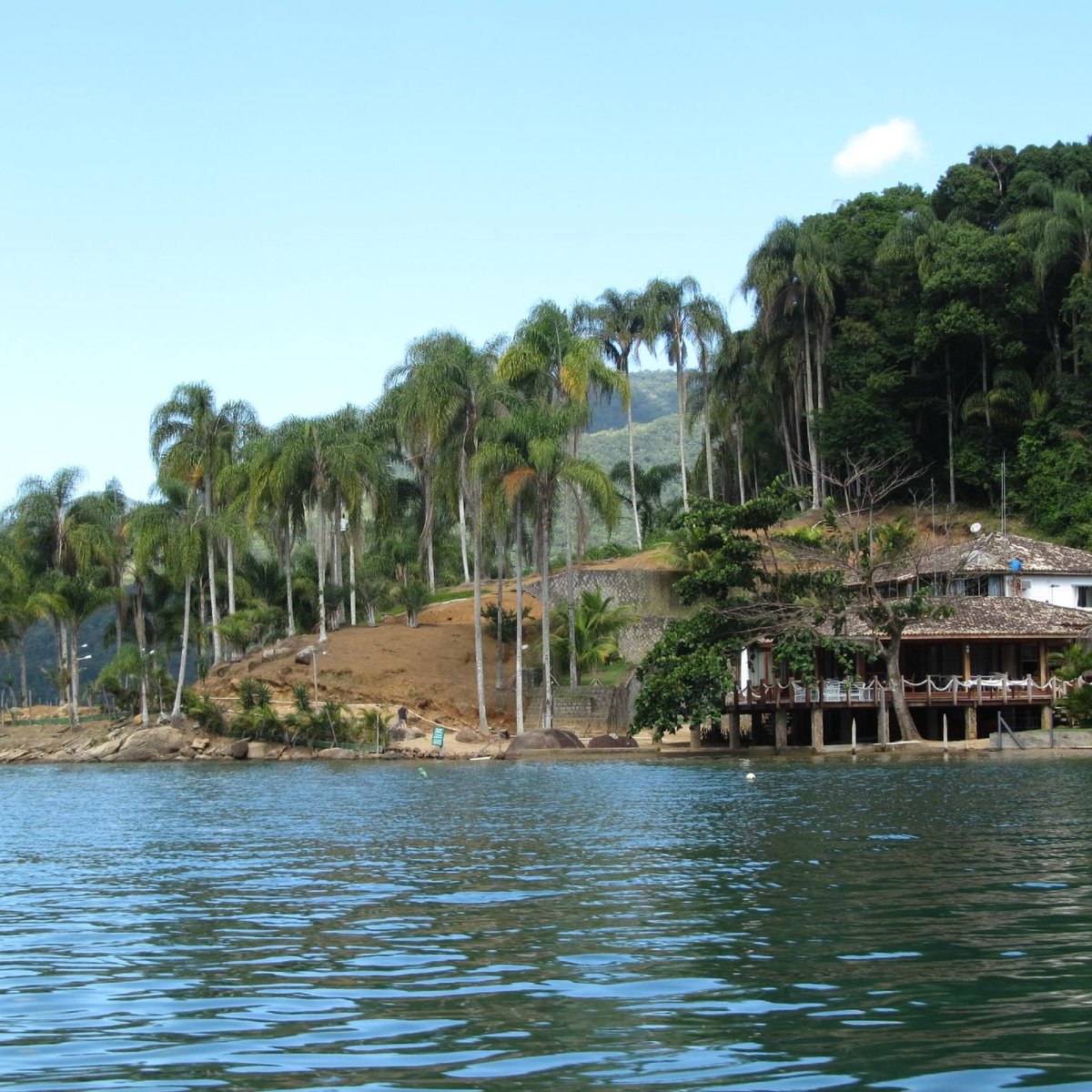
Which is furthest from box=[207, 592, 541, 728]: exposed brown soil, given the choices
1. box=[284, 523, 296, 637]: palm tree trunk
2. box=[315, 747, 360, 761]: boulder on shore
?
box=[315, 747, 360, 761]: boulder on shore

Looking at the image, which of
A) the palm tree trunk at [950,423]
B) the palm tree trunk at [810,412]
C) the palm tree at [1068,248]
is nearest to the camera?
the palm tree at [1068,248]

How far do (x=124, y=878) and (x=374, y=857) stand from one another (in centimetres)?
367

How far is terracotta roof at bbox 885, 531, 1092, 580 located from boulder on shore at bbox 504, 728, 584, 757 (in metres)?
13.8

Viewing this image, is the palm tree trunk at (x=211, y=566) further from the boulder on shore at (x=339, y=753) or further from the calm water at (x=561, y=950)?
the calm water at (x=561, y=950)

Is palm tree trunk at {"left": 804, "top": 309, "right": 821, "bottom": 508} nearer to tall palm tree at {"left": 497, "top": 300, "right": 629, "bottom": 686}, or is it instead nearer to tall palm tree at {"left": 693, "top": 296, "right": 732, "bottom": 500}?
tall palm tree at {"left": 693, "top": 296, "right": 732, "bottom": 500}

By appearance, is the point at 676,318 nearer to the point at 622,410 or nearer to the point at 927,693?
the point at 622,410

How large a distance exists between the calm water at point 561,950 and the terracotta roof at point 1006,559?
103 ft

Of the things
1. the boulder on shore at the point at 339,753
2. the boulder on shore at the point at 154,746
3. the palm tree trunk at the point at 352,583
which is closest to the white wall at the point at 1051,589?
the boulder on shore at the point at 339,753

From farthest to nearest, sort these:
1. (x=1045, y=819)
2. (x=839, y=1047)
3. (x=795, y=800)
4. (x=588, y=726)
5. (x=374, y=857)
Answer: (x=588, y=726), (x=795, y=800), (x=1045, y=819), (x=374, y=857), (x=839, y=1047)

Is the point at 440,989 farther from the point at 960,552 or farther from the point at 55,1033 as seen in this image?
the point at 960,552

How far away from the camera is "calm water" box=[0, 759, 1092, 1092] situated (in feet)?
31.7

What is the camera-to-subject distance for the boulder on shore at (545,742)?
181 ft

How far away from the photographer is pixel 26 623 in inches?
3187

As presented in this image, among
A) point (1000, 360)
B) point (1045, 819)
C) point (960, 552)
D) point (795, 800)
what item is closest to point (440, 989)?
point (1045, 819)
